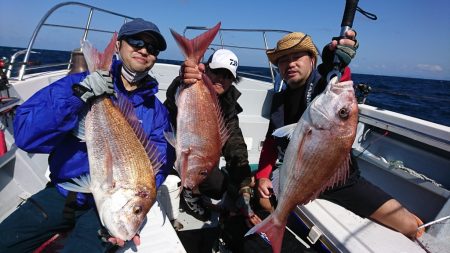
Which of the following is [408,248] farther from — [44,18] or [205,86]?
[44,18]

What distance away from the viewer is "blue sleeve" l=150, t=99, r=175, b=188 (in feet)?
9.39

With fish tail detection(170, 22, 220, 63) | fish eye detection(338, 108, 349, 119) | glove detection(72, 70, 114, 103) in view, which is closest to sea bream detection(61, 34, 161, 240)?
glove detection(72, 70, 114, 103)

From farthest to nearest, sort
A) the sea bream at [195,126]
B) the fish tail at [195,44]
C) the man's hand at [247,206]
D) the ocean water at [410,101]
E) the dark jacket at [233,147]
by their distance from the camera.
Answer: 1. the ocean water at [410,101]
2. the dark jacket at [233,147]
3. the man's hand at [247,206]
4. the sea bream at [195,126]
5. the fish tail at [195,44]

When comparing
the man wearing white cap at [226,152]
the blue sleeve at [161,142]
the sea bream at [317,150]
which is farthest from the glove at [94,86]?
the man wearing white cap at [226,152]

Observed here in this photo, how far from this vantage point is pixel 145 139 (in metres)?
2.36

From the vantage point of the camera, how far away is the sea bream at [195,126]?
2.54 metres

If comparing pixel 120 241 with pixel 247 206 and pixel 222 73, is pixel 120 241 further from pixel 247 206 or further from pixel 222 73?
pixel 222 73

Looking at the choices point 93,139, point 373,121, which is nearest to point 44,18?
point 93,139

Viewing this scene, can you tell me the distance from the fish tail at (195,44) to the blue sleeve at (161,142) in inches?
29.6

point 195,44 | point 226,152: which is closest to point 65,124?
point 195,44

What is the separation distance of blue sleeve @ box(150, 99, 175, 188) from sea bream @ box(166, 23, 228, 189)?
0.29 meters

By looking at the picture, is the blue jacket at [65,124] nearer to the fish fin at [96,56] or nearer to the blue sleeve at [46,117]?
the blue sleeve at [46,117]

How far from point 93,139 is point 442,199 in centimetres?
387

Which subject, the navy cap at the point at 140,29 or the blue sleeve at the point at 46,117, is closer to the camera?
the blue sleeve at the point at 46,117
